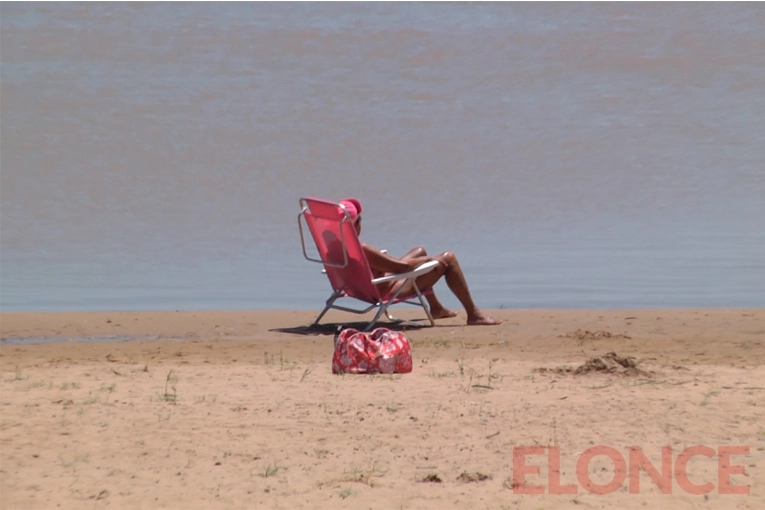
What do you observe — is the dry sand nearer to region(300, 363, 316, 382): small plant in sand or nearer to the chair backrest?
region(300, 363, 316, 382): small plant in sand

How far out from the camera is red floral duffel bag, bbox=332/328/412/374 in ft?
20.8

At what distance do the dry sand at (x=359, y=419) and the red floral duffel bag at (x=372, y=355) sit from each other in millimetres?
99

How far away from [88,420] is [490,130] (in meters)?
13.8

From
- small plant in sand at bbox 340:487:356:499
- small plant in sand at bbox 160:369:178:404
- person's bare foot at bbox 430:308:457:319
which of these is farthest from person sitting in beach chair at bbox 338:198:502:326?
small plant in sand at bbox 340:487:356:499

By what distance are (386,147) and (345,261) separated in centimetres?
966

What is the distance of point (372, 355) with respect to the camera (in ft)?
20.8

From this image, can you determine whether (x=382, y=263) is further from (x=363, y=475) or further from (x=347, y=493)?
(x=347, y=493)

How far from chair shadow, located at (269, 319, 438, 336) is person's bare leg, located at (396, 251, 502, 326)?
1.06 ft

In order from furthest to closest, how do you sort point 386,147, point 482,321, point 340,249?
point 386,147 → point 482,321 → point 340,249

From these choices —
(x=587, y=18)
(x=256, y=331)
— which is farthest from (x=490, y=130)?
(x=256, y=331)

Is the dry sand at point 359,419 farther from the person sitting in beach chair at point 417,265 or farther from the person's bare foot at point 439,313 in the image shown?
the person's bare foot at point 439,313

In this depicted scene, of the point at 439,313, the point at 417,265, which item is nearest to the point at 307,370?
the point at 417,265

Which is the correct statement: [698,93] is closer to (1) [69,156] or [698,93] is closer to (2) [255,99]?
(2) [255,99]

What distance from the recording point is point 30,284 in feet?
36.4
